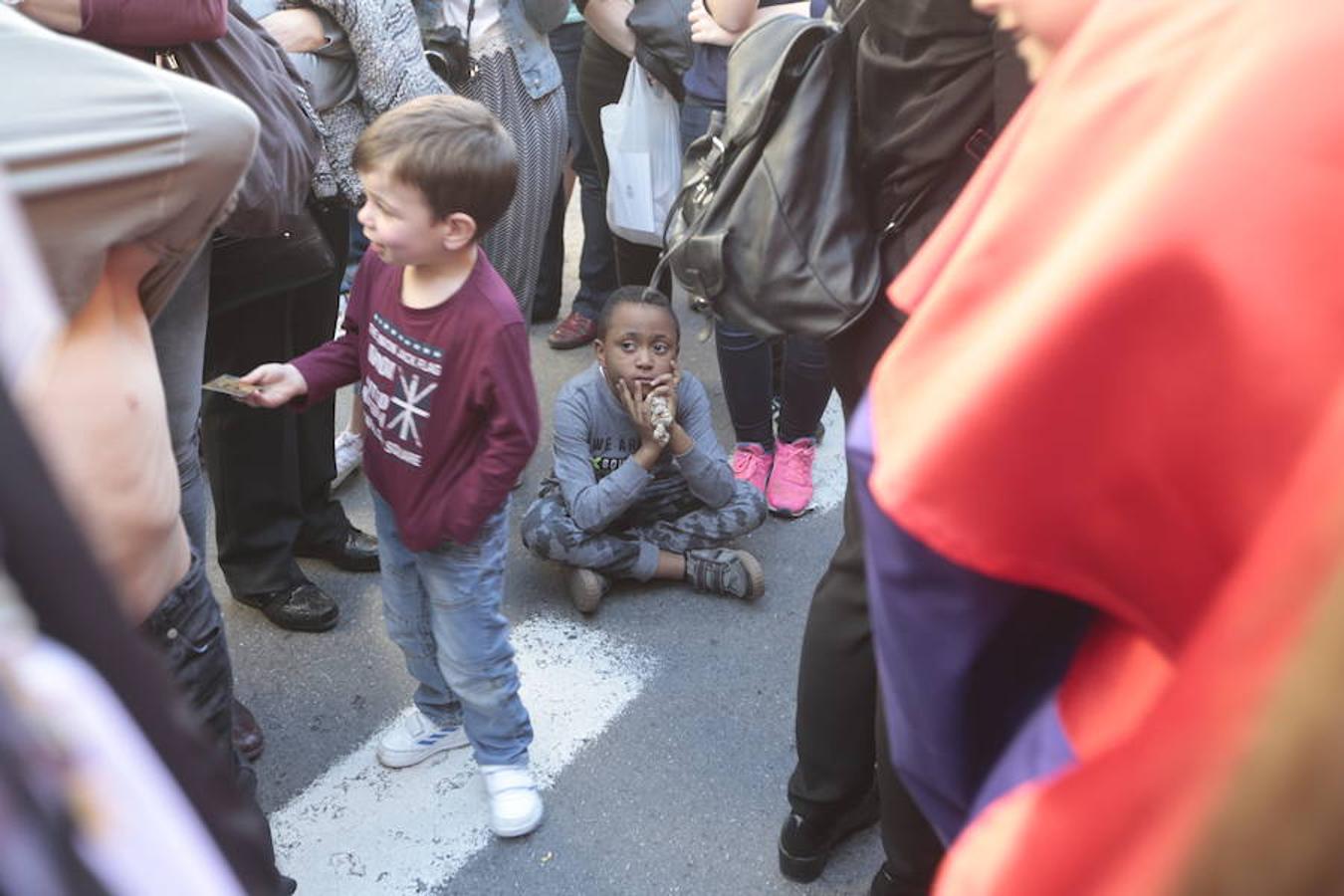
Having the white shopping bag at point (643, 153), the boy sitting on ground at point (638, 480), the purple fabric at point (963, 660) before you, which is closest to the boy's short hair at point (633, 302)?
the boy sitting on ground at point (638, 480)

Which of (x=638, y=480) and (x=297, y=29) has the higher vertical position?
(x=297, y=29)

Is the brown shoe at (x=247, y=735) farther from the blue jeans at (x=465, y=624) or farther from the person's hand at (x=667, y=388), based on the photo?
the person's hand at (x=667, y=388)

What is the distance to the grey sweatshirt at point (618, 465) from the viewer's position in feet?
9.64

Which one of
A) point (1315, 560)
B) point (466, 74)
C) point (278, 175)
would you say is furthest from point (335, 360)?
point (1315, 560)

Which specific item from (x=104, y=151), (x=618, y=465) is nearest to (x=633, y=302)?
(x=618, y=465)

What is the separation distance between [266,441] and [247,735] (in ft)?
2.05

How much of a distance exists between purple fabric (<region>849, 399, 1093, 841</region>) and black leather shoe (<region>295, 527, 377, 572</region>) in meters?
2.27

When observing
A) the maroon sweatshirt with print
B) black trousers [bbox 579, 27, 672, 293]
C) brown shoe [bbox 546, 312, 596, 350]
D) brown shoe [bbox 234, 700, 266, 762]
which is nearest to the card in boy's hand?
the maroon sweatshirt with print

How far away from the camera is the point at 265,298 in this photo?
2.61 metres

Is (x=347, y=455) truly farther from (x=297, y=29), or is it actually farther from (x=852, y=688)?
(x=852, y=688)

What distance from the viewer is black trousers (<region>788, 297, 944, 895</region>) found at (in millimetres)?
1884

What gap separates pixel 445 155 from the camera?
205 cm

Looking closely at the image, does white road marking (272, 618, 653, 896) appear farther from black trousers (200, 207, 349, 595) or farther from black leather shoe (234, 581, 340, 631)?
black trousers (200, 207, 349, 595)

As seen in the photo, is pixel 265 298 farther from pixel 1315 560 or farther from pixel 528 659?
pixel 1315 560
